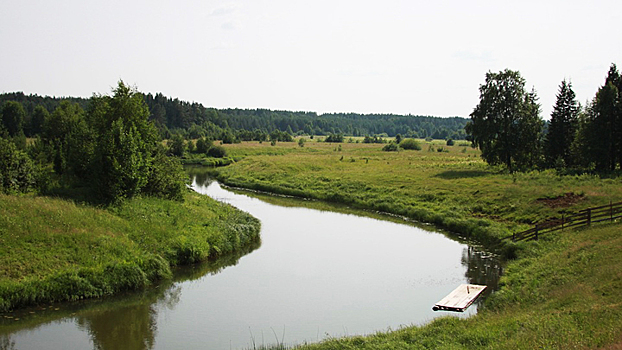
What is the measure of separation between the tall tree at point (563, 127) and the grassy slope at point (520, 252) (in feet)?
26.5

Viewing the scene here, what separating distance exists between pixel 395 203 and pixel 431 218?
21.6 feet

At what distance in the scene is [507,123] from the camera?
6431cm

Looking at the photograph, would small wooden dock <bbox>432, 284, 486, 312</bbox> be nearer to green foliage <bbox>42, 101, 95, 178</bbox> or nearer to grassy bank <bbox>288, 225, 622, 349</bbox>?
grassy bank <bbox>288, 225, 622, 349</bbox>

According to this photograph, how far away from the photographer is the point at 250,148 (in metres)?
119

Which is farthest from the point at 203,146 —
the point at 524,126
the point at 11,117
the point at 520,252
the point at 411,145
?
the point at 520,252

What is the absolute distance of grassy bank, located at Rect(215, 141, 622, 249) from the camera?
39250 mm

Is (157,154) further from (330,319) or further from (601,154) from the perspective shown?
(601,154)

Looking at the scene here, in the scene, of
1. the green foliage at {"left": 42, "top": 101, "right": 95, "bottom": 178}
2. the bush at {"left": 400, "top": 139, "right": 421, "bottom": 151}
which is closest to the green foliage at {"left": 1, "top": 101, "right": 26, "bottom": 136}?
the green foliage at {"left": 42, "top": 101, "right": 95, "bottom": 178}

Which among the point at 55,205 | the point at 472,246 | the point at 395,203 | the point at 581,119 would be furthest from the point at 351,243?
the point at 581,119

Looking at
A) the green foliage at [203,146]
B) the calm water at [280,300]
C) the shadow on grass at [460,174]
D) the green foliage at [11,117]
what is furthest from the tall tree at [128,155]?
the green foliage at [203,146]

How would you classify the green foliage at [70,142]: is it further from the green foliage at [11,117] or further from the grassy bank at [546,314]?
the green foliage at [11,117]

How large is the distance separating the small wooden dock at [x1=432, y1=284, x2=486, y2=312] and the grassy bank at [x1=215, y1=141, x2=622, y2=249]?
36.5 ft

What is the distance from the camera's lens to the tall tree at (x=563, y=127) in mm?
62281

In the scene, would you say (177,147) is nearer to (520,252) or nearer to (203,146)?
(203,146)
